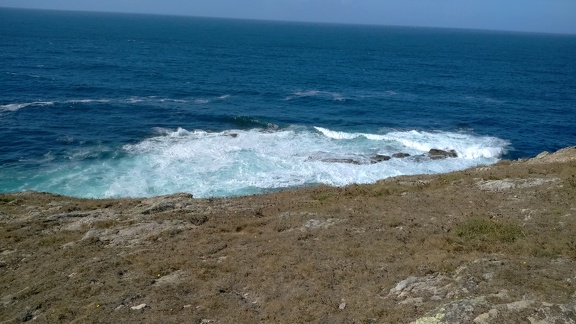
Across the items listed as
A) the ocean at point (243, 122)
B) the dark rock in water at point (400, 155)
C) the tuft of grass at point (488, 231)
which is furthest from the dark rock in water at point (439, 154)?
the tuft of grass at point (488, 231)

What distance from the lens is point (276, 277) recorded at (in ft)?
55.0

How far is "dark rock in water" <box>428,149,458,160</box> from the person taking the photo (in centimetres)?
5122

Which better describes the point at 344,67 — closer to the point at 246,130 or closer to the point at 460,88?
the point at 460,88

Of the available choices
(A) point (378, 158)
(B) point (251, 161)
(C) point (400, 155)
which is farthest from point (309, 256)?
(C) point (400, 155)

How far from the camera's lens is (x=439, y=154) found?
2044 inches

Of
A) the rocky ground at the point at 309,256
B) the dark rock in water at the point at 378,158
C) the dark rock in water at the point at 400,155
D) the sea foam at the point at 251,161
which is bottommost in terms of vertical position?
the sea foam at the point at 251,161

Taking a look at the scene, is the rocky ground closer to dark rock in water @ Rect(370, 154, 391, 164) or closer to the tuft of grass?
the tuft of grass

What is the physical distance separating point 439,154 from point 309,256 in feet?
125

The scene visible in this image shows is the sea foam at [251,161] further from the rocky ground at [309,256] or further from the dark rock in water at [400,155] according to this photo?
the rocky ground at [309,256]

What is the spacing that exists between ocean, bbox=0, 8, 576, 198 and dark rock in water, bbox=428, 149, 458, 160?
878mm

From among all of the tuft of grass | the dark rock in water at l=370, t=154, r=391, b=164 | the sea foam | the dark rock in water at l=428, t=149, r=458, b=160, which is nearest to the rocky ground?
the tuft of grass

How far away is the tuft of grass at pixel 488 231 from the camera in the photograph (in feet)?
58.6

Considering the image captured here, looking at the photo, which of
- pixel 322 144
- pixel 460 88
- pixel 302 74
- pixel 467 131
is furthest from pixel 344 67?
pixel 322 144

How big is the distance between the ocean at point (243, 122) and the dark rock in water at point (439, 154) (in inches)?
34.6
